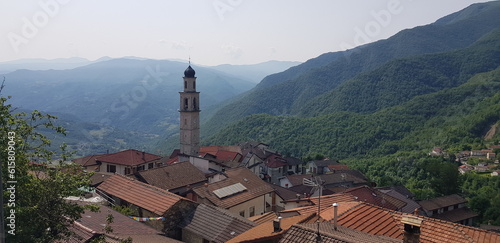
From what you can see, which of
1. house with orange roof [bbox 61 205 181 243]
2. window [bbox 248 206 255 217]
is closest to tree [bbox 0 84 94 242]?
house with orange roof [bbox 61 205 181 243]

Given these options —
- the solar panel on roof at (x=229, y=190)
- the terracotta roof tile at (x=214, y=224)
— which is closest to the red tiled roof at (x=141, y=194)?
the terracotta roof tile at (x=214, y=224)

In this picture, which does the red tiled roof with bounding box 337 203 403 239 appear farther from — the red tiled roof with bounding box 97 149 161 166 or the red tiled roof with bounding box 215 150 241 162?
→ the red tiled roof with bounding box 215 150 241 162

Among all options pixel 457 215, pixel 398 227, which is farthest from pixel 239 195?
pixel 457 215

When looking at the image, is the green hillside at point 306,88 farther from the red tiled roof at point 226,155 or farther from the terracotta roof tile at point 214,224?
the terracotta roof tile at point 214,224

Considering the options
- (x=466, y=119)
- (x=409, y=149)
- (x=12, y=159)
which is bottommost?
(x=409, y=149)

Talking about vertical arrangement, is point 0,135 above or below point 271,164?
above

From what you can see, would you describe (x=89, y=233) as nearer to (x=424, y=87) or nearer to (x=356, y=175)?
(x=356, y=175)

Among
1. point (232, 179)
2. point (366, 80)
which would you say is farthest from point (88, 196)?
point (366, 80)

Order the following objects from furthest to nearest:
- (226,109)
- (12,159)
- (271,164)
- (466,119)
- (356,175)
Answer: (226,109), (466,119), (271,164), (356,175), (12,159)
